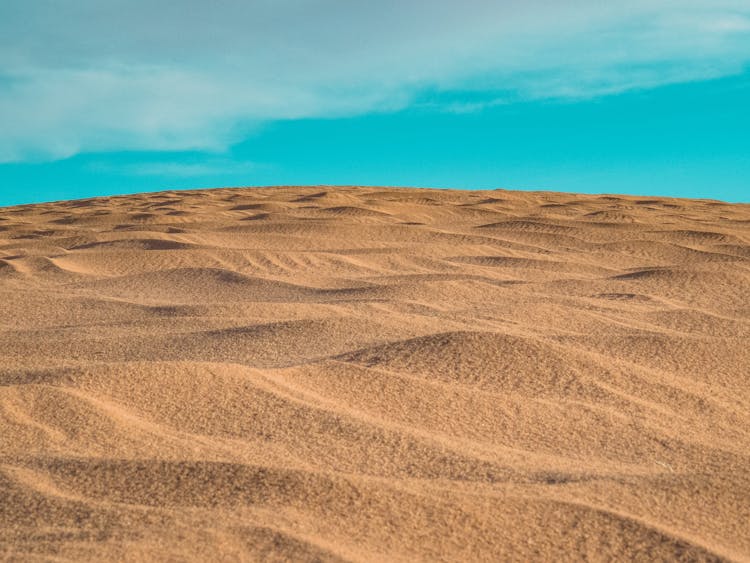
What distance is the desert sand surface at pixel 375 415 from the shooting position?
4.95 feet

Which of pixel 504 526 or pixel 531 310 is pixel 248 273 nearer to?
pixel 531 310

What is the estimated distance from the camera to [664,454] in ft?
6.68

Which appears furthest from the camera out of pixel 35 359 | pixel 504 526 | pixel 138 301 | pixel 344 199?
pixel 344 199

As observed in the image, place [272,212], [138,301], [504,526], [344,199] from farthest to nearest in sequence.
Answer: [344,199] < [272,212] < [138,301] < [504,526]

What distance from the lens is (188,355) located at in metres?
2.86

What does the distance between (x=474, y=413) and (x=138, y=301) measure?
229 centimetres

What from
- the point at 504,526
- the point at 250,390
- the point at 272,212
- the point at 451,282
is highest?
the point at 272,212

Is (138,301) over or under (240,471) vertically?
over

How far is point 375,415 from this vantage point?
2.21 metres

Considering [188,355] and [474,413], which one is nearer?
[474,413]

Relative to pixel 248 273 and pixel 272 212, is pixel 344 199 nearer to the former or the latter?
pixel 272 212

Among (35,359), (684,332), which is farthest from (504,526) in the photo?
(684,332)

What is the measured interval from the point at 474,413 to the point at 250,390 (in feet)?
1.97

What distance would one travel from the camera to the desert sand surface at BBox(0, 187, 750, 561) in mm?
1509
